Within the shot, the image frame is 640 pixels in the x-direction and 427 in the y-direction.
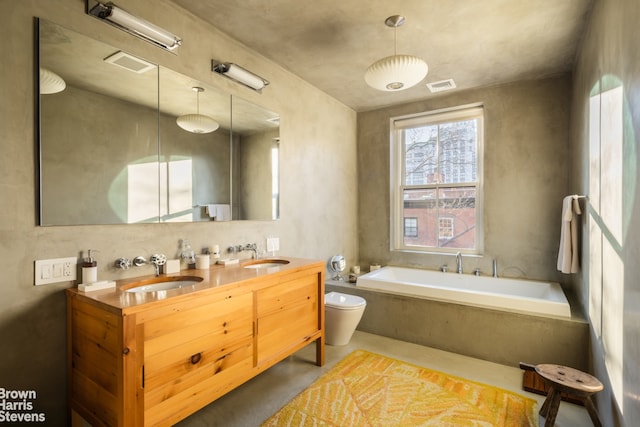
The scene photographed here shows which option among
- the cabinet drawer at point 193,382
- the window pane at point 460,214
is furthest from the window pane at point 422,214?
the cabinet drawer at point 193,382

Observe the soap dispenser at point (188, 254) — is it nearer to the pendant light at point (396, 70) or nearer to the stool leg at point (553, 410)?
the pendant light at point (396, 70)

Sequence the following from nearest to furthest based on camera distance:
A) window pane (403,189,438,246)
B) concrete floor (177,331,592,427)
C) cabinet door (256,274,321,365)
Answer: concrete floor (177,331,592,427) < cabinet door (256,274,321,365) < window pane (403,189,438,246)

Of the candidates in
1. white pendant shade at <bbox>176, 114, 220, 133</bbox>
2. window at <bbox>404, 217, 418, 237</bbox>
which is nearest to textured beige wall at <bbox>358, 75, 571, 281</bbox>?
window at <bbox>404, 217, 418, 237</bbox>

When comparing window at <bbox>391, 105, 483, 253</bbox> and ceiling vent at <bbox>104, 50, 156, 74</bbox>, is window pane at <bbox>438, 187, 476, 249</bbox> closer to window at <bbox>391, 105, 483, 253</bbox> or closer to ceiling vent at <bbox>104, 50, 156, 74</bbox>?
window at <bbox>391, 105, 483, 253</bbox>

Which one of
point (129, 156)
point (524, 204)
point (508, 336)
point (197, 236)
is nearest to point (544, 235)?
point (524, 204)

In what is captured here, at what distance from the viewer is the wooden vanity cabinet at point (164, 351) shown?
134 centimetres

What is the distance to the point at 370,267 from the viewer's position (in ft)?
13.4

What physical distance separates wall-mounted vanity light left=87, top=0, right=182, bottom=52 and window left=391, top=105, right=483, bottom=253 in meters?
2.83

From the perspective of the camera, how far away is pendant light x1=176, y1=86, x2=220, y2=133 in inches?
84.7

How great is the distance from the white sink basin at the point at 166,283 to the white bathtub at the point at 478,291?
187 cm

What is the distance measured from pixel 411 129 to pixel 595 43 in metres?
2.10

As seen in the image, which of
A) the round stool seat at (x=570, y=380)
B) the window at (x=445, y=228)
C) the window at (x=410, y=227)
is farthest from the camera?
the window at (x=410, y=227)

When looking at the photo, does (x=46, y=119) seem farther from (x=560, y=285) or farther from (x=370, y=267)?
(x=560, y=285)

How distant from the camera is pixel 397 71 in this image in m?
2.09
